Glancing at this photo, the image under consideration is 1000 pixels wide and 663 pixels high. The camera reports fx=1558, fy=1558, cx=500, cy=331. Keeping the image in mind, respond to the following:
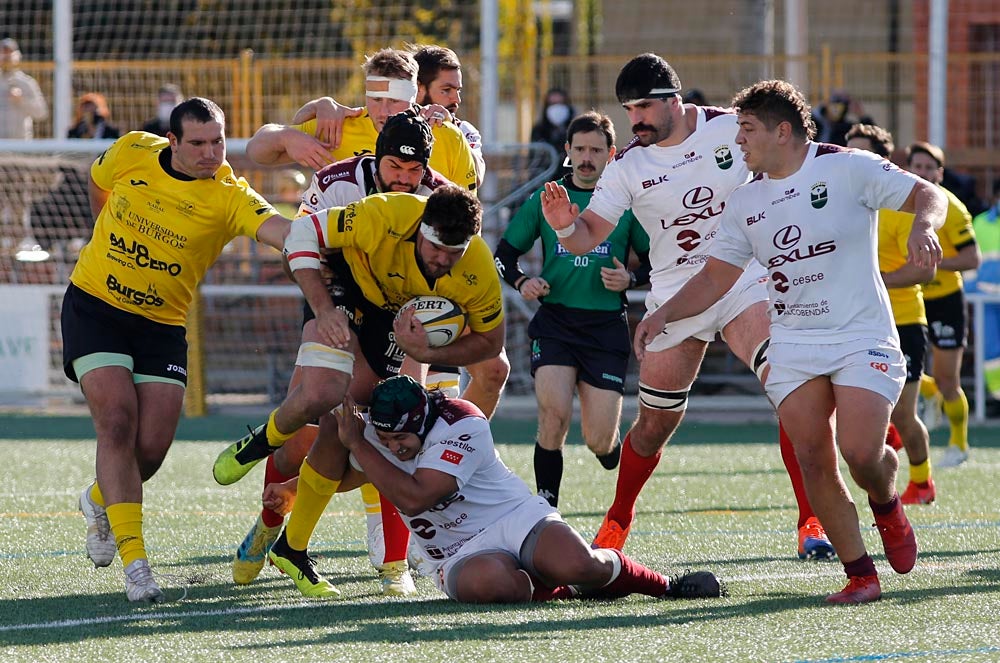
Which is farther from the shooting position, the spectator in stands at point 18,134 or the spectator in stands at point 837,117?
the spectator in stands at point 18,134

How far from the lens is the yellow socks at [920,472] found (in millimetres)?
8773

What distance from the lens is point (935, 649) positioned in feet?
16.1

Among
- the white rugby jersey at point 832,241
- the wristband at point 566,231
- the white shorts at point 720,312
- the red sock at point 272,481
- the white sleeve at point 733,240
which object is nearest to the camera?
the white rugby jersey at point 832,241

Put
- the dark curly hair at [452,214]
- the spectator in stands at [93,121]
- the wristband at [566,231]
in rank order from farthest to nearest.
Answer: the spectator in stands at [93,121], the wristband at [566,231], the dark curly hair at [452,214]

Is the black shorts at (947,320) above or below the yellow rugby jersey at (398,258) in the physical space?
below

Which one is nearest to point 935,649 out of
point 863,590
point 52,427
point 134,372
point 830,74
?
point 863,590

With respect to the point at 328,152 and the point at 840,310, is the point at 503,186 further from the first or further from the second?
the point at 840,310

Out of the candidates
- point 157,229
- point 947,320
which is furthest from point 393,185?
point 947,320

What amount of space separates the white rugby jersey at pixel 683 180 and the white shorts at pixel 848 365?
1.27 metres

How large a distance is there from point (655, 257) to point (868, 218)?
1553mm

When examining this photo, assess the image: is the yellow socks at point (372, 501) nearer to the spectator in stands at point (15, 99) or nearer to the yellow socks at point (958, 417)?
the yellow socks at point (958, 417)

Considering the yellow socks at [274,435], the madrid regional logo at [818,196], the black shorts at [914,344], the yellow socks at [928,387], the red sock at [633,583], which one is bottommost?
the yellow socks at [928,387]

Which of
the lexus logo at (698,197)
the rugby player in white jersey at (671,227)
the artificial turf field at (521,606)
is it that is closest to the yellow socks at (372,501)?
the artificial turf field at (521,606)

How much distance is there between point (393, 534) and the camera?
6336 mm
